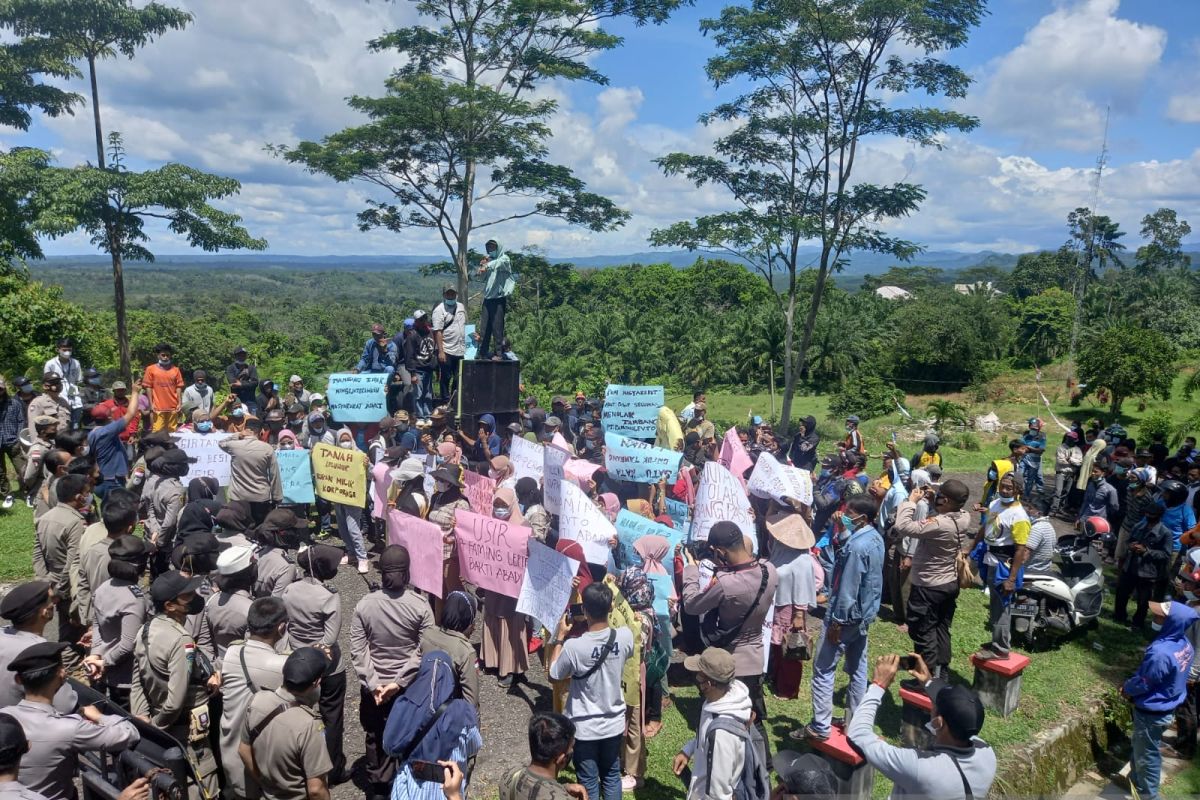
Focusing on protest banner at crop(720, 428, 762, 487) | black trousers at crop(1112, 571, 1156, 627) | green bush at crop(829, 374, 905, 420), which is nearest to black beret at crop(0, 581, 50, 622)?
protest banner at crop(720, 428, 762, 487)

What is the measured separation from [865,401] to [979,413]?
144 inches

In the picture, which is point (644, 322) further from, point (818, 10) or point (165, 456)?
point (165, 456)

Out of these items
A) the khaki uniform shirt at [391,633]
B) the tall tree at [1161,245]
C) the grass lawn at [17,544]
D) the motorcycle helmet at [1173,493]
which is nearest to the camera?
the khaki uniform shirt at [391,633]

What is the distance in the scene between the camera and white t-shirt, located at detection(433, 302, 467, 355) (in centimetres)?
1288

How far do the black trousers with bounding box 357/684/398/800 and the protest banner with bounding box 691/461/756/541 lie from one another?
3714 millimetres

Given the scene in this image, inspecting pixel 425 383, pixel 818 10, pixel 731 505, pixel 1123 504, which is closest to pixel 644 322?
pixel 818 10

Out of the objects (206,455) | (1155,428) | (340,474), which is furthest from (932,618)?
(1155,428)

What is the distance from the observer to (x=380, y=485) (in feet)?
29.1

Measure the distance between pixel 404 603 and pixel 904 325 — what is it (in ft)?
103

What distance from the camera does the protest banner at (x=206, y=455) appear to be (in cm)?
888

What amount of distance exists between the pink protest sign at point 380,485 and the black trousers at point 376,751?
151 inches

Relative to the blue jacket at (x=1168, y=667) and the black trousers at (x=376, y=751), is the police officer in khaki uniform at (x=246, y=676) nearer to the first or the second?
the black trousers at (x=376, y=751)

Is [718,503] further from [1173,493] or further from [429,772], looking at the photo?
[1173,493]

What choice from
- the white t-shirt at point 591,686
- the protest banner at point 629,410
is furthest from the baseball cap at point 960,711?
the protest banner at point 629,410
